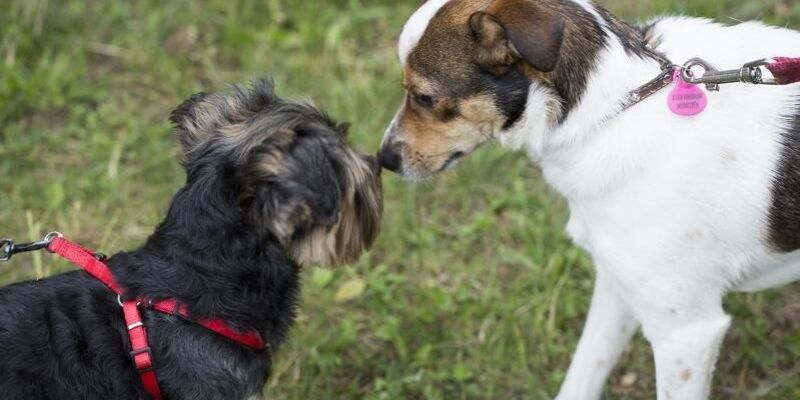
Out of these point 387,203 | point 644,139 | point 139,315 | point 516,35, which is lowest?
point 387,203

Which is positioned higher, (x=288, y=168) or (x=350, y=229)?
(x=288, y=168)

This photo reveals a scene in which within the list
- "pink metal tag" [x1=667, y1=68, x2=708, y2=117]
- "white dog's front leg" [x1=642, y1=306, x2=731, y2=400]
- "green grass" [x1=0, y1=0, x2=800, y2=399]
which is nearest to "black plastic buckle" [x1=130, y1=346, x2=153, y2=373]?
"green grass" [x1=0, y1=0, x2=800, y2=399]

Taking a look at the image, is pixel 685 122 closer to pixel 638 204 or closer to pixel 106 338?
pixel 638 204

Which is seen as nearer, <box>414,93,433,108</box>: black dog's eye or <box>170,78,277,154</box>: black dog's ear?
<box>170,78,277,154</box>: black dog's ear

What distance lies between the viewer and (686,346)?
321cm

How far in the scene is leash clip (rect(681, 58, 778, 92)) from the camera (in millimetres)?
2910

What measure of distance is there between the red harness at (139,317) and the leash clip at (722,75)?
1.75 m

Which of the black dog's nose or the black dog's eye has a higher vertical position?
the black dog's eye

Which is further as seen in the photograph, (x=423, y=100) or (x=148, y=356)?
(x=423, y=100)

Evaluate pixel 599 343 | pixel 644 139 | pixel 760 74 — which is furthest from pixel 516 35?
pixel 599 343

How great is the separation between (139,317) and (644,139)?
71.4 inches

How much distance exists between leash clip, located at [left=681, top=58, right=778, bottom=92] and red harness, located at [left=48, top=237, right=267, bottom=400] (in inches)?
68.9

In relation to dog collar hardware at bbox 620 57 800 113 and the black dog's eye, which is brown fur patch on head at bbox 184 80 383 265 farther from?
dog collar hardware at bbox 620 57 800 113

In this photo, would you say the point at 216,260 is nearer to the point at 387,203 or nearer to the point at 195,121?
the point at 195,121
